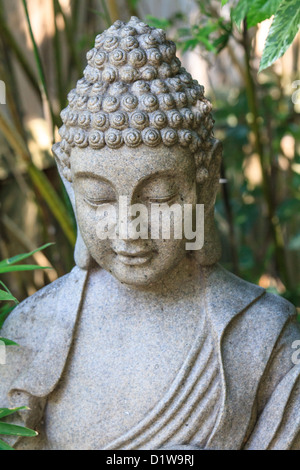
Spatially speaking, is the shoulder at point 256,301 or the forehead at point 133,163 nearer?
the forehead at point 133,163

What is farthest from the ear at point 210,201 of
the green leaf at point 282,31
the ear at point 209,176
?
the green leaf at point 282,31

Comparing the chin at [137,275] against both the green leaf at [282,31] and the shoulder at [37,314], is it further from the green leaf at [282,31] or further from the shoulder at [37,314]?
the green leaf at [282,31]

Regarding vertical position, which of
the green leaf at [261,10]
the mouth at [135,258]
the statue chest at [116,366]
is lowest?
the statue chest at [116,366]

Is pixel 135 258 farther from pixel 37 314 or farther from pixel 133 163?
pixel 37 314

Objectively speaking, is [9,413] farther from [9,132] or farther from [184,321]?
[9,132]

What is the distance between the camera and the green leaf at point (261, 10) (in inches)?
50.1

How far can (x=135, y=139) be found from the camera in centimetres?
124

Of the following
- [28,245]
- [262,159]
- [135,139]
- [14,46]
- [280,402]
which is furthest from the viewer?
[28,245]

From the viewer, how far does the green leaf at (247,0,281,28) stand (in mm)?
1271

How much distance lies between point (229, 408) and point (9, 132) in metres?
0.95

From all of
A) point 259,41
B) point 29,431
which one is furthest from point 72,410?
point 259,41

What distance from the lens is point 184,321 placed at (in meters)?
1.43

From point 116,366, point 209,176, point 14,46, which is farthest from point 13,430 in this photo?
point 14,46

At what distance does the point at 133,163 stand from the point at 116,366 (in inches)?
16.7
